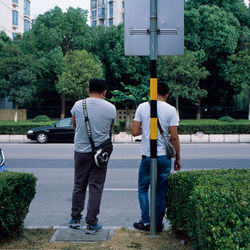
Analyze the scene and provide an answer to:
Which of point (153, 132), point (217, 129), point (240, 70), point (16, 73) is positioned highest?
point (240, 70)

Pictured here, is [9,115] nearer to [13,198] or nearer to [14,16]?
[14,16]

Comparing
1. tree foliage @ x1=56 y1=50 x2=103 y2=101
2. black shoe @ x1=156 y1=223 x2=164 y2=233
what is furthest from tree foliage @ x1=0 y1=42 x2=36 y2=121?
black shoe @ x1=156 y1=223 x2=164 y2=233

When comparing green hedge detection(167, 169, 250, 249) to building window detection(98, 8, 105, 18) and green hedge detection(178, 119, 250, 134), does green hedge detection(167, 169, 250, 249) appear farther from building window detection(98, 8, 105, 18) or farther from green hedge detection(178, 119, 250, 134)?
building window detection(98, 8, 105, 18)

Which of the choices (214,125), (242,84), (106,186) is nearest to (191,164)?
(106,186)

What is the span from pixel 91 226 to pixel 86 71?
25.5 m

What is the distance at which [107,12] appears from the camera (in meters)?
65.7

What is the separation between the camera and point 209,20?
3186cm

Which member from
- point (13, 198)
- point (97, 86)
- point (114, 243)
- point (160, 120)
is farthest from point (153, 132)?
point (13, 198)

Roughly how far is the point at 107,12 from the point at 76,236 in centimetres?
6438

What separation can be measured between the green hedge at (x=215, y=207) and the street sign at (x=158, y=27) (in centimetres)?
144

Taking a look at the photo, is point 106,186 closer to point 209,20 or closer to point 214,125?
point 214,125

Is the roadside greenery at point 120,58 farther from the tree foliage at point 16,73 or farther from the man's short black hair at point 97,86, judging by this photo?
the man's short black hair at point 97,86

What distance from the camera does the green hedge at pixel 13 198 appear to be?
3.79 metres

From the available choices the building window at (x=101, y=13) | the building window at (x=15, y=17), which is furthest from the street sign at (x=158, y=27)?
the building window at (x=101, y=13)
